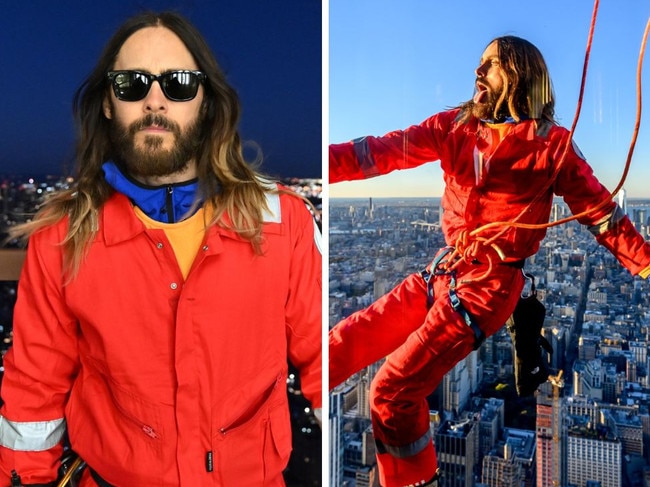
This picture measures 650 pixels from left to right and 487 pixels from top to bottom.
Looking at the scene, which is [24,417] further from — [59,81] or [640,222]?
[640,222]

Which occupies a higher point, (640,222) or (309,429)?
(640,222)

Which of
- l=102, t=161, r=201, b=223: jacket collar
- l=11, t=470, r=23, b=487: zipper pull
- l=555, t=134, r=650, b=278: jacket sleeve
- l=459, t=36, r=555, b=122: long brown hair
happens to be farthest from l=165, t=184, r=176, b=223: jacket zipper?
l=555, t=134, r=650, b=278: jacket sleeve

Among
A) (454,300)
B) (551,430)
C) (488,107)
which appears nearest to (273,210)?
(454,300)

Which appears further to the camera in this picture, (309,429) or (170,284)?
(309,429)

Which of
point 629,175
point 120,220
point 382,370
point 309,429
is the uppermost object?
point 629,175

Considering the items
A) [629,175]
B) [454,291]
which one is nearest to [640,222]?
[629,175]
